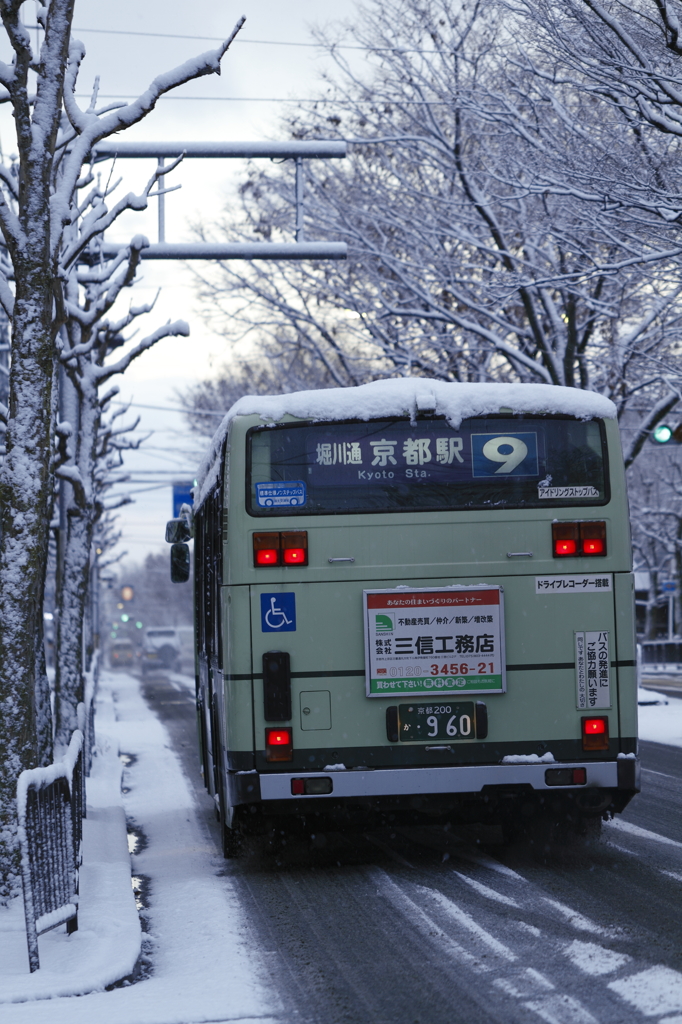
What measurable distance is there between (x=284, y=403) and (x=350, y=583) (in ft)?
4.07

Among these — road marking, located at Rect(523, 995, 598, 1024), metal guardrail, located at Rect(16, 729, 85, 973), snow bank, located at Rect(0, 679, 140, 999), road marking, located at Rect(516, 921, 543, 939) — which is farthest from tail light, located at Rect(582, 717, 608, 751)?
metal guardrail, located at Rect(16, 729, 85, 973)

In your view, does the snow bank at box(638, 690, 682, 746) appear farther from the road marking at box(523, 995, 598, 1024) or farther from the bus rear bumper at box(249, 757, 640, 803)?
the road marking at box(523, 995, 598, 1024)

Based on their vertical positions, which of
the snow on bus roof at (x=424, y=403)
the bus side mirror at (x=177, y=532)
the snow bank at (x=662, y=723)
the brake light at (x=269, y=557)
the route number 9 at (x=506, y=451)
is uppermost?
the snow on bus roof at (x=424, y=403)

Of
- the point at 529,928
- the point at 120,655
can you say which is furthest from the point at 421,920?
the point at 120,655

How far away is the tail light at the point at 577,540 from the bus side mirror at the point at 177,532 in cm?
411

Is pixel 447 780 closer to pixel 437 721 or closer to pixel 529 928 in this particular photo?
pixel 437 721

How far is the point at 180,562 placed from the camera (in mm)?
11531

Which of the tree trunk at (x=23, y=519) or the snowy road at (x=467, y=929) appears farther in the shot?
the tree trunk at (x=23, y=519)

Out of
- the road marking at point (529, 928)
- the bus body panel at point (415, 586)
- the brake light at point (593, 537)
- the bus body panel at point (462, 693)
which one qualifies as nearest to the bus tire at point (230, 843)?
the bus body panel at point (415, 586)

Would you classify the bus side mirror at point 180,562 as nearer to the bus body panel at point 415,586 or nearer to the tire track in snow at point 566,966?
the bus body panel at point 415,586

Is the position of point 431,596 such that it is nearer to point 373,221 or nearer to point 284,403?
point 284,403

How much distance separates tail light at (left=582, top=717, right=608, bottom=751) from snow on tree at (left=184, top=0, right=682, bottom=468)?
23.1 feet

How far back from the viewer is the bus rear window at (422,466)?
27.3ft

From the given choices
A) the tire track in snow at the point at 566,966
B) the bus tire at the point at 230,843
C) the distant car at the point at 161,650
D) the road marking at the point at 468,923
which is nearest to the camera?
the tire track in snow at the point at 566,966
